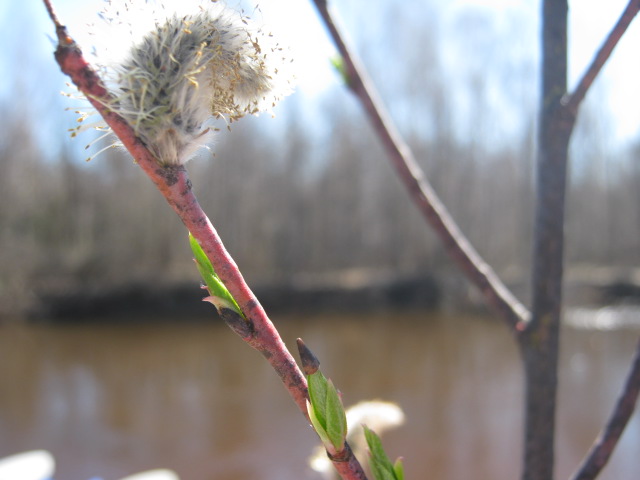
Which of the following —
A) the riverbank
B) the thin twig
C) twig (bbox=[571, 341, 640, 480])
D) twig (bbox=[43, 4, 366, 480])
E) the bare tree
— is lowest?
the riverbank

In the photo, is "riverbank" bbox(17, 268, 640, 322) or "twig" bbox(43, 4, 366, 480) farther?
"riverbank" bbox(17, 268, 640, 322)

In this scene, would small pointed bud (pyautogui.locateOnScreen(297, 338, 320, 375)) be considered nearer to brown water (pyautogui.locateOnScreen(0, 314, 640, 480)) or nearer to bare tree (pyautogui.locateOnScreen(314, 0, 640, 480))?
bare tree (pyautogui.locateOnScreen(314, 0, 640, 480))

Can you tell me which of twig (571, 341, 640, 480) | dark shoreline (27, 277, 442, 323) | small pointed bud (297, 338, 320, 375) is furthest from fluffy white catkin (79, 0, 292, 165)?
dark shoreline (27, 277, 442, 323)

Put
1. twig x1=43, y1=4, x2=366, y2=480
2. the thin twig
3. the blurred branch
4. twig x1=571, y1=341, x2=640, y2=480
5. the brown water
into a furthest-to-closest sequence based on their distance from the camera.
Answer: the brown water → the blurred branch → twig x1=571, y1=341, x2=640, y2=480 → the thin twig → twig x1=43, y1=4, x2=366, y2=480

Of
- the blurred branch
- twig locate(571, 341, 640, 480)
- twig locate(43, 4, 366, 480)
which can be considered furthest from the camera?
the blurred branch

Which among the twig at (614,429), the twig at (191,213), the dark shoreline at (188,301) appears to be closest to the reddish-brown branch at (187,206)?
the twig at (191,213)
